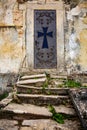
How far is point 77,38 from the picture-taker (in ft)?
24.4

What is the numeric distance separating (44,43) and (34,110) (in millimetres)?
3480

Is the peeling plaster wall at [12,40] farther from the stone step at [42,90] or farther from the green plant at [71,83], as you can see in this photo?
the stone step at [42,90]

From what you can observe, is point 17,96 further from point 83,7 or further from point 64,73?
point 83,7

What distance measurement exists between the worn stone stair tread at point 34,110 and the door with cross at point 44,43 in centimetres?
282

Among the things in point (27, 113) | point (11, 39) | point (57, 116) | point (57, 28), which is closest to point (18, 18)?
point (11, 39)

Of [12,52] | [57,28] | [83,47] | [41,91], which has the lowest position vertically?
[41,91]

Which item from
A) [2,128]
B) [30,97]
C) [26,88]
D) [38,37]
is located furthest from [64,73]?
[2,128]

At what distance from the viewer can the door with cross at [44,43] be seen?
7402mm

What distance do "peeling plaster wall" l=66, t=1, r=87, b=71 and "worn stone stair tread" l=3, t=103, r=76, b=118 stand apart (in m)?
2.87

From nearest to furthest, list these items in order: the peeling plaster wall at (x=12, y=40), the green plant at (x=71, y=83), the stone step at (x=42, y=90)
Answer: the stone step at (x=42, y=90) → the green plant at (x=71, y=83) → the peeling plaster wall at (x=12, y=40)

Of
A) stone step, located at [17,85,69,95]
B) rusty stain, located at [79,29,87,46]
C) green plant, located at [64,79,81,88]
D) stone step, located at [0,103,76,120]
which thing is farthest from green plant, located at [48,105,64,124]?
rusty stain, located at [79,29,87,46]

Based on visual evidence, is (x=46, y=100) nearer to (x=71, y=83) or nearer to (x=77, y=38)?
(x=71, y=83)

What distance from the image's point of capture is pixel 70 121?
3953mm

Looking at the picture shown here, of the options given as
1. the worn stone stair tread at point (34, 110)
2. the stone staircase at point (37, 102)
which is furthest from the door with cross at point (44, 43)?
the worn stone stair tread at point (34, 110)
